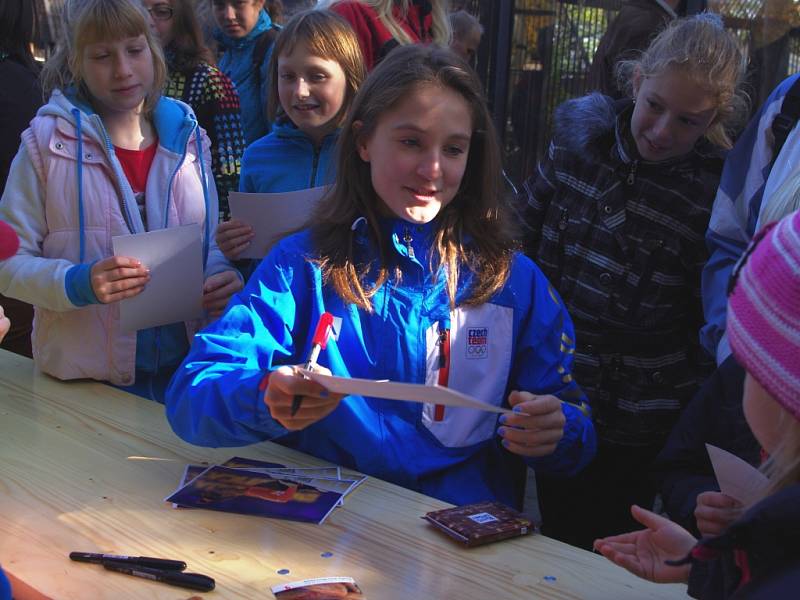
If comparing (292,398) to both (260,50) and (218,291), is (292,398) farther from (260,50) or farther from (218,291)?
(260,50)

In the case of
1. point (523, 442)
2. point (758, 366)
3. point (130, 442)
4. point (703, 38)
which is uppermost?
point (703, 38)

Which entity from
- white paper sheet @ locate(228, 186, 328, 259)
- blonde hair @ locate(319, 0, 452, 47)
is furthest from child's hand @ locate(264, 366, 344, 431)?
blonde hair @ locate(319, 0, 452, 47)

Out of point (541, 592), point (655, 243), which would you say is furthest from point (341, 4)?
point (541, 592)

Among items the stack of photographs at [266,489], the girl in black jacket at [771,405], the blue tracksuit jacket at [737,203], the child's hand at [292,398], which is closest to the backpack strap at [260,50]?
the blue tracksuit jacket at [737,203]

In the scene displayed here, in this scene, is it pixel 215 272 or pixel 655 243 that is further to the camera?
pixel 215 272

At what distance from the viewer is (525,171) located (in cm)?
620

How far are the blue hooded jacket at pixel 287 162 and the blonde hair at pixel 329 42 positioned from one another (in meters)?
0.13

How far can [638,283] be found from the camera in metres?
2.56

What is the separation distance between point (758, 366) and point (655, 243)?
153 cm

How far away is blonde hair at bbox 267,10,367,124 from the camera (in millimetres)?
2881

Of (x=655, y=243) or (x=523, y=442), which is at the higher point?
(x=655, y=243)

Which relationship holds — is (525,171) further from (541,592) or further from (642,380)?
(541,592)

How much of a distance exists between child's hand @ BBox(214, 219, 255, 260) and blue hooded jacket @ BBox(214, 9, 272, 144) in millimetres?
1438

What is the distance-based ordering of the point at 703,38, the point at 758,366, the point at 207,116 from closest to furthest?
the point at 758,366 < the point at 703,38 < the point at 207,116
